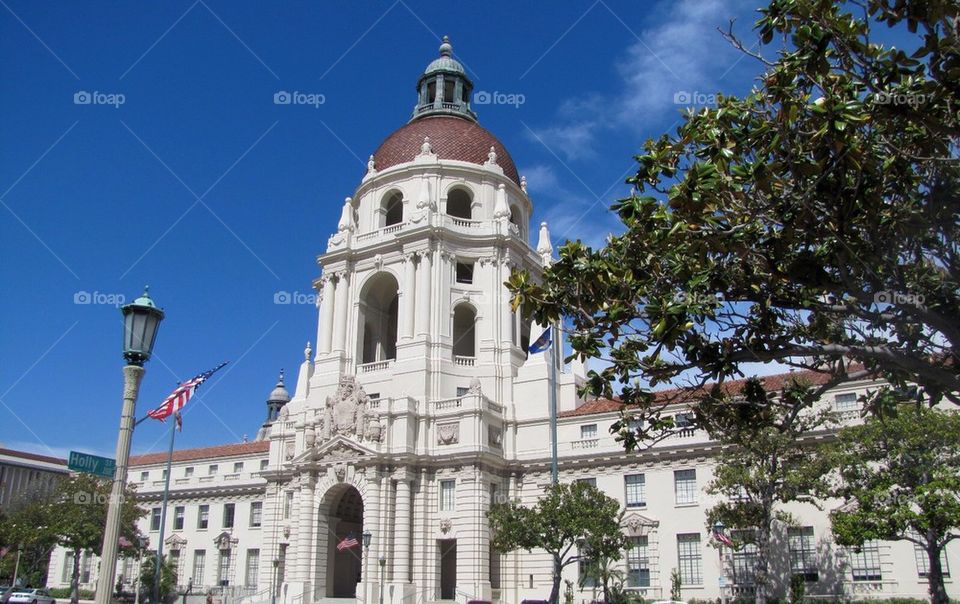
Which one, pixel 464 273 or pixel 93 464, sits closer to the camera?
pixel 93 464

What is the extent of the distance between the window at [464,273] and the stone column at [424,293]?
4.06m

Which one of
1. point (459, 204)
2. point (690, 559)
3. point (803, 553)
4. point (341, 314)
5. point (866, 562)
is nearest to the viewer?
point (866, 562)

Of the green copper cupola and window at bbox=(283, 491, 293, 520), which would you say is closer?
window at bbox=(283, 491, 293, 520)

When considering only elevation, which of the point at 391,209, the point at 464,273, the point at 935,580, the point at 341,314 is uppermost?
the point at 391,209

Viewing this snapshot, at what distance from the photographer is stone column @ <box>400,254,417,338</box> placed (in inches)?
2018

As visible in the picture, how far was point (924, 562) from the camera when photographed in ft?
120

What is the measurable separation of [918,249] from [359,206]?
161 feet

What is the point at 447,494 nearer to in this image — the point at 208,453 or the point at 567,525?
the point at 567,525

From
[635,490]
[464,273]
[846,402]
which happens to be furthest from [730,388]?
[464,273]

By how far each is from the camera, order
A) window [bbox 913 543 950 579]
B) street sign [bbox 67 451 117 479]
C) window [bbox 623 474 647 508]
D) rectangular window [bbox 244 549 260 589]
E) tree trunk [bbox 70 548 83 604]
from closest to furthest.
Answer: street sign [bbox 67 451 117 479]
window [bbox 913 543 950 579]
window [bbox 623 474 647 508]
tree trunk [bbox 70 548 83 604]
rectangular window [bbox 244 549 260 589]

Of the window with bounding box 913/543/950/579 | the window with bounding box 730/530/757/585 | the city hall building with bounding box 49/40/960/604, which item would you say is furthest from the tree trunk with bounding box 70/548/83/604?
the window with bounding box 913/543/950/579

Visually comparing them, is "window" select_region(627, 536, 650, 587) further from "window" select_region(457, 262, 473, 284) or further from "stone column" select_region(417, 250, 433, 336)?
"window" select_region(457, 262, 473, 284)

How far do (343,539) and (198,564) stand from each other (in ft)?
60.8

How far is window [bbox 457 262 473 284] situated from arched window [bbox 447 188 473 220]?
409 centimetres
